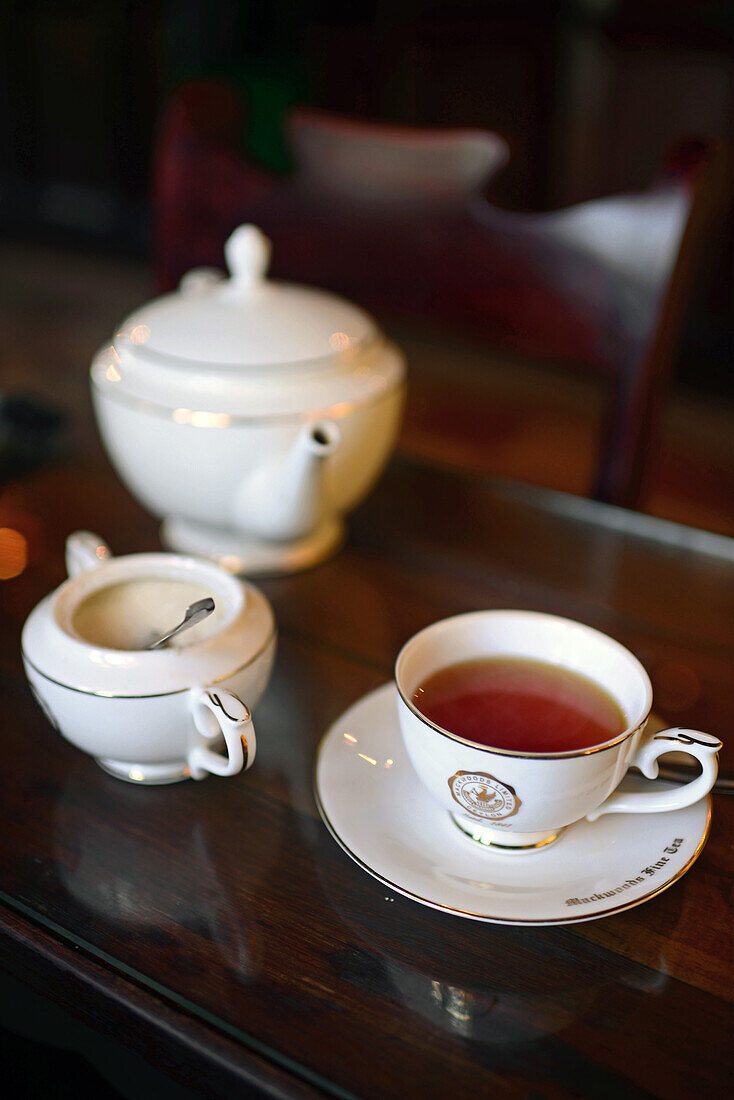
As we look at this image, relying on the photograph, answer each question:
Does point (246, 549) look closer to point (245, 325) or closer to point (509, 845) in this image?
point (245, 325)

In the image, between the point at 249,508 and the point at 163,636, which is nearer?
the point at 163,636

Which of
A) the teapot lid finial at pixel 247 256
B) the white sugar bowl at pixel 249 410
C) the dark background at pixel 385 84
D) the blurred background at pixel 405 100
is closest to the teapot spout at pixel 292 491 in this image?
the white sugar bowl at pixel 249 410

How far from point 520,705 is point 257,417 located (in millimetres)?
239

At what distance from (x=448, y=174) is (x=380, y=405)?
1.27 ft

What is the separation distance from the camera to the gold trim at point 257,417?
0.59m

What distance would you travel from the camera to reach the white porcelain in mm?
424

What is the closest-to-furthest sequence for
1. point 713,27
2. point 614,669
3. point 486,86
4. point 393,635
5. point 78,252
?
point 614,669 < point 393,635 < point 713,27 < point 486,86 < point 78,252

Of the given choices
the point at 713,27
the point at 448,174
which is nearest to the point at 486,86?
the point at 713,27

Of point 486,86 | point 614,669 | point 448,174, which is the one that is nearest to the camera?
point 614,669

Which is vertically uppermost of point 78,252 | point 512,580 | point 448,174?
point 448,174

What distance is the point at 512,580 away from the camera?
65 centimetres

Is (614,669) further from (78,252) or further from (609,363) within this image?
(78,252)

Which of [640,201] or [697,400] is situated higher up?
[640,201]

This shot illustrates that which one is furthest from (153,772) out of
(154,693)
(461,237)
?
(461,237)
